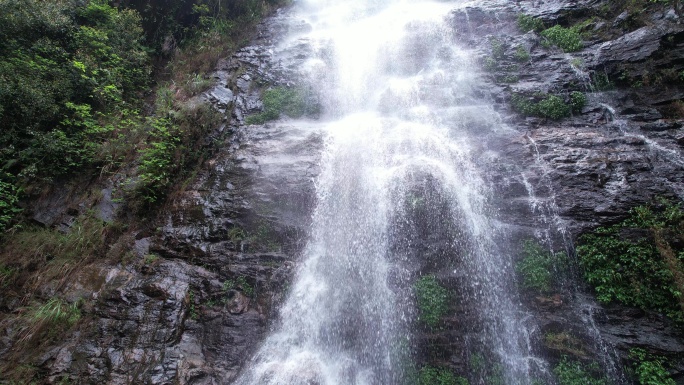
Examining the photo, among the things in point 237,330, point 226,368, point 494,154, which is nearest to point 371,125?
point 494,154

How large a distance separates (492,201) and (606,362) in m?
3.82

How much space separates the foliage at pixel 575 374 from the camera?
6.01 metres

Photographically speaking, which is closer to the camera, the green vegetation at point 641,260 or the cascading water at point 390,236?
the green vegetation at point 641,260

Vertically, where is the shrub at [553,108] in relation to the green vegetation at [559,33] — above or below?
below

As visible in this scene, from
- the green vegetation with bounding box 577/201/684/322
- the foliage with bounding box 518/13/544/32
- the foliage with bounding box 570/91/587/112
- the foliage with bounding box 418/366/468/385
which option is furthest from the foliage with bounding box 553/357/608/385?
the foliage with bounding box 518/13/544/32

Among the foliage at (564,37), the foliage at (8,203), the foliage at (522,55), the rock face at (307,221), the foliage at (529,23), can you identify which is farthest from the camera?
the foliage at (529,23)

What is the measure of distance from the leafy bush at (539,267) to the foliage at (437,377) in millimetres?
2399

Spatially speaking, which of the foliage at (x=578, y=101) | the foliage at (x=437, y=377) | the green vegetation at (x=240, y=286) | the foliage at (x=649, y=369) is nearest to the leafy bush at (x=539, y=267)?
the foliage at (x=649, y=369)

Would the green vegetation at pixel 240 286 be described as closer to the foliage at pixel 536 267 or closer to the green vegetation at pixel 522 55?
the foliage at pixel 536 267

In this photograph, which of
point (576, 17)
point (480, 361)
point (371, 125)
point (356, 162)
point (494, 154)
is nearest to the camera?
point (480, 361)

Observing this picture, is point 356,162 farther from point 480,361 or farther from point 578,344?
point 578,344

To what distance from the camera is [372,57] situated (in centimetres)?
1437

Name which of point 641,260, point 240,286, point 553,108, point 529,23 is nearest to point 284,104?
point 240,286

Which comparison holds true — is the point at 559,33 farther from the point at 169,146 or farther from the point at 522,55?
the point at 169,146
